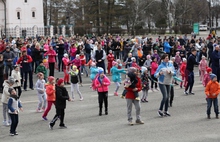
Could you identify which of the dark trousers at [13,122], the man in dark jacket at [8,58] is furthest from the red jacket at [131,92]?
the man in dark jacket at [8,58]

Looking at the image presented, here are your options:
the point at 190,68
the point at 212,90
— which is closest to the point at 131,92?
the point at 212,90

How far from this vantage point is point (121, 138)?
1224cm

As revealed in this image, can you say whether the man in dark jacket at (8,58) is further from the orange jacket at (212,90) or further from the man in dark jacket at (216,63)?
the orange jacket at (212,90)

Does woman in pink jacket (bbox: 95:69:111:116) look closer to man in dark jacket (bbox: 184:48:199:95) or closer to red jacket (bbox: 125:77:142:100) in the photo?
red jacket (bbox: 125:77:142:100)

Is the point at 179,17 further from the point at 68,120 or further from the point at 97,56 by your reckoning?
the point at 68,120

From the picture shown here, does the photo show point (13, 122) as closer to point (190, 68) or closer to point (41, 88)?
point (41, 88)

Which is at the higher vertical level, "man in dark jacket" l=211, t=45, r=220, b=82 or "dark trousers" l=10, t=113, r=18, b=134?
"man in dark jacket" l=211, t=45, r=220, b=82

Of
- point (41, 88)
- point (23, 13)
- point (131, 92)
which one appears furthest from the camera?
point (23, 13)

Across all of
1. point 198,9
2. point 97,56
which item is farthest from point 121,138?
point 198,9

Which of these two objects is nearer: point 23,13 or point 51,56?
point 51,56

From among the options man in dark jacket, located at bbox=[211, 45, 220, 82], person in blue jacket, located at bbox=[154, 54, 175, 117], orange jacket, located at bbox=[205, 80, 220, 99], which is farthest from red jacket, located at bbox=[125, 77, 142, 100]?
man in dark jacket, located at bbox=[211, 45, 220, 82]

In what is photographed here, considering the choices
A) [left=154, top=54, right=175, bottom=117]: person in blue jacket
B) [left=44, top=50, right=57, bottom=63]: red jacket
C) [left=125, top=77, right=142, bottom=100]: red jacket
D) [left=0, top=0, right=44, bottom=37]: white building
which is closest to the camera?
[left=125, top=77, right=142, bottom=100]: red jacket

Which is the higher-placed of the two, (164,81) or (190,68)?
(190,68)

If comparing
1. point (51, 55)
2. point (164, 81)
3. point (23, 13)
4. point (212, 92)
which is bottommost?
point (212, 92)
